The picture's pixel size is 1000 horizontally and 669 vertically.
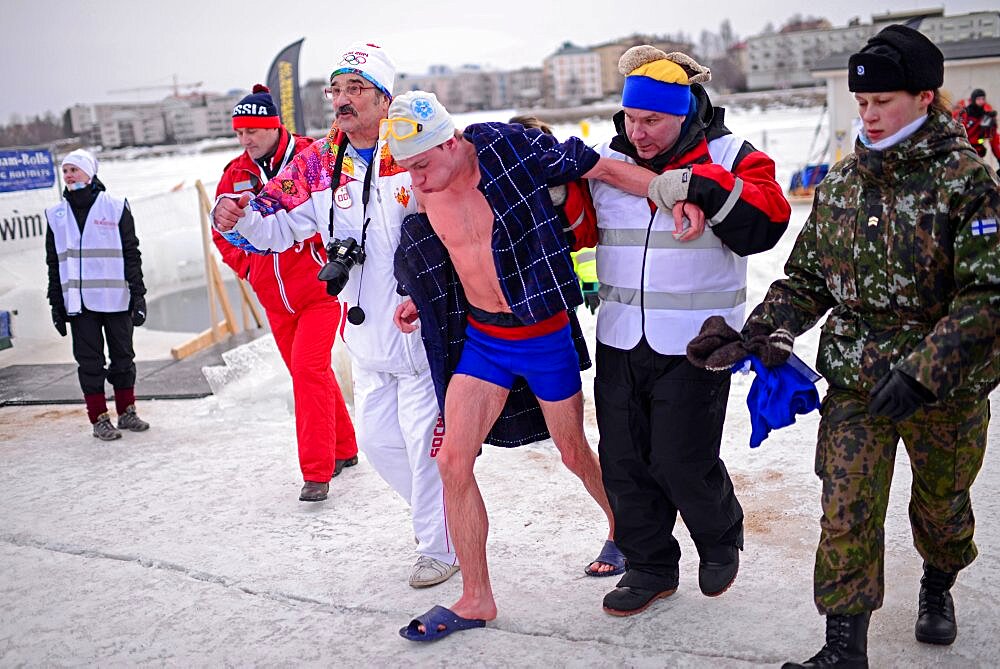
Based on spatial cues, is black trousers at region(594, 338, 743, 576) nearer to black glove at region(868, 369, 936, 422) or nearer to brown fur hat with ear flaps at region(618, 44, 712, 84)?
black glove at region(868, 369, 936, 422)

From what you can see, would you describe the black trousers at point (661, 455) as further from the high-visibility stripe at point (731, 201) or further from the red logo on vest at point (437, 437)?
the red logo on vest at point (437, 437)

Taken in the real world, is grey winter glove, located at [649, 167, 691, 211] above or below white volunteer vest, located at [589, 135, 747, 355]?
above

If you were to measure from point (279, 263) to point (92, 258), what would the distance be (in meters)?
2.07

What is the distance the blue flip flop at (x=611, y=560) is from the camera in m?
4.00

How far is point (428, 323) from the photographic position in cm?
377

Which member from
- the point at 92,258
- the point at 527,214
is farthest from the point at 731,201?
the point at 92,258

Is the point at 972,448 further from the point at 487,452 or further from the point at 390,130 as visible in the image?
the point at 487,452

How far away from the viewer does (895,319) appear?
Result: 294 cm

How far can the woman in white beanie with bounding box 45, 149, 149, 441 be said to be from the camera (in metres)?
6.61

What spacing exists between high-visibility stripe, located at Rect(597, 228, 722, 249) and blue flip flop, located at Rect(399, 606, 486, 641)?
4.63 feet

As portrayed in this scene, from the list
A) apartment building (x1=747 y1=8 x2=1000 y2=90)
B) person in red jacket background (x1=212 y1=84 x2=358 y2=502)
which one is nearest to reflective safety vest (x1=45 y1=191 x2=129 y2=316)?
person in red jacket background (x1=212 y1=84 x2=358 y2=502)

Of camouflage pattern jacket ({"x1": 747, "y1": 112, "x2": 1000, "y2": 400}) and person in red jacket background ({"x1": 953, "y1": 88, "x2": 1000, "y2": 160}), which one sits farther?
person in red jacket background ({"x1": 953, "y1": 88, "x2": 1000, "y2": 160})

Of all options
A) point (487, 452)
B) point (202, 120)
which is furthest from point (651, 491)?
point (202, 120)

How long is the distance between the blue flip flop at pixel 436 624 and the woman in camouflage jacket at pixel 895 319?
3.91ft
